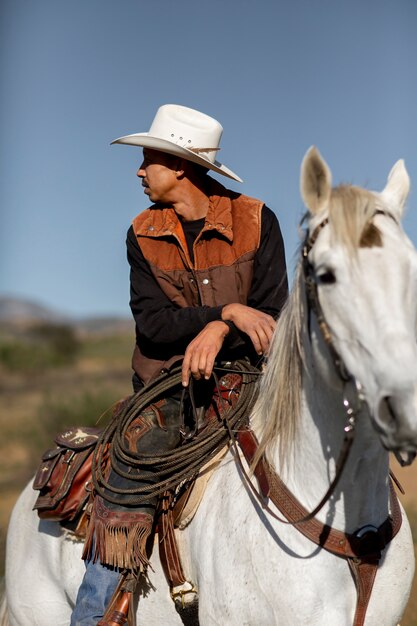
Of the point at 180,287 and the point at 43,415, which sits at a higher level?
the point at 180,287

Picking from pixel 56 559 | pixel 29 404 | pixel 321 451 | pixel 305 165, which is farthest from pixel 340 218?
pixel 29 404

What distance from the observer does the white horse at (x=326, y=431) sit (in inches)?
101

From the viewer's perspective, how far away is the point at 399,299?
8.43ft

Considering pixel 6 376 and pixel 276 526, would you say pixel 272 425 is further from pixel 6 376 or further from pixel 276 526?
pixel 6 376

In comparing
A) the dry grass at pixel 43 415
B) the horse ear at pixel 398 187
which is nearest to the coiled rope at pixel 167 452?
the horse ear at pixel 398 187

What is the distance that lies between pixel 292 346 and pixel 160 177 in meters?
1.52

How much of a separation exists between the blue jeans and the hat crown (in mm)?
2199

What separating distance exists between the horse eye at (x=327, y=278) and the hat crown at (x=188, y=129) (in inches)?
69.1

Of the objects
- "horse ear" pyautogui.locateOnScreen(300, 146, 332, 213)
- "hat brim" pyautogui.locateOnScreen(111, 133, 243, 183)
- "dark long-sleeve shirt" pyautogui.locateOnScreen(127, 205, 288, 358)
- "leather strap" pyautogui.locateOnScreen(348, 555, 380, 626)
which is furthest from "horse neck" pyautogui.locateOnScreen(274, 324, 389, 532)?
"hat brim" pyautogui.locateOnScreen(111, 133, 243, 183)

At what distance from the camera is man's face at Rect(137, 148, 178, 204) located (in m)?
4.33

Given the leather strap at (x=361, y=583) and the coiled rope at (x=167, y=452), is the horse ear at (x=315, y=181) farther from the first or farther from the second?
the leather strap at (x=361, y=583)

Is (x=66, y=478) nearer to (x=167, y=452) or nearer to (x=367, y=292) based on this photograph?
(x=167, y=452)

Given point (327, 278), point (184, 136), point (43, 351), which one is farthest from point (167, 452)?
point (43, 351)

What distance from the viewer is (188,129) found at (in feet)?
14.3
